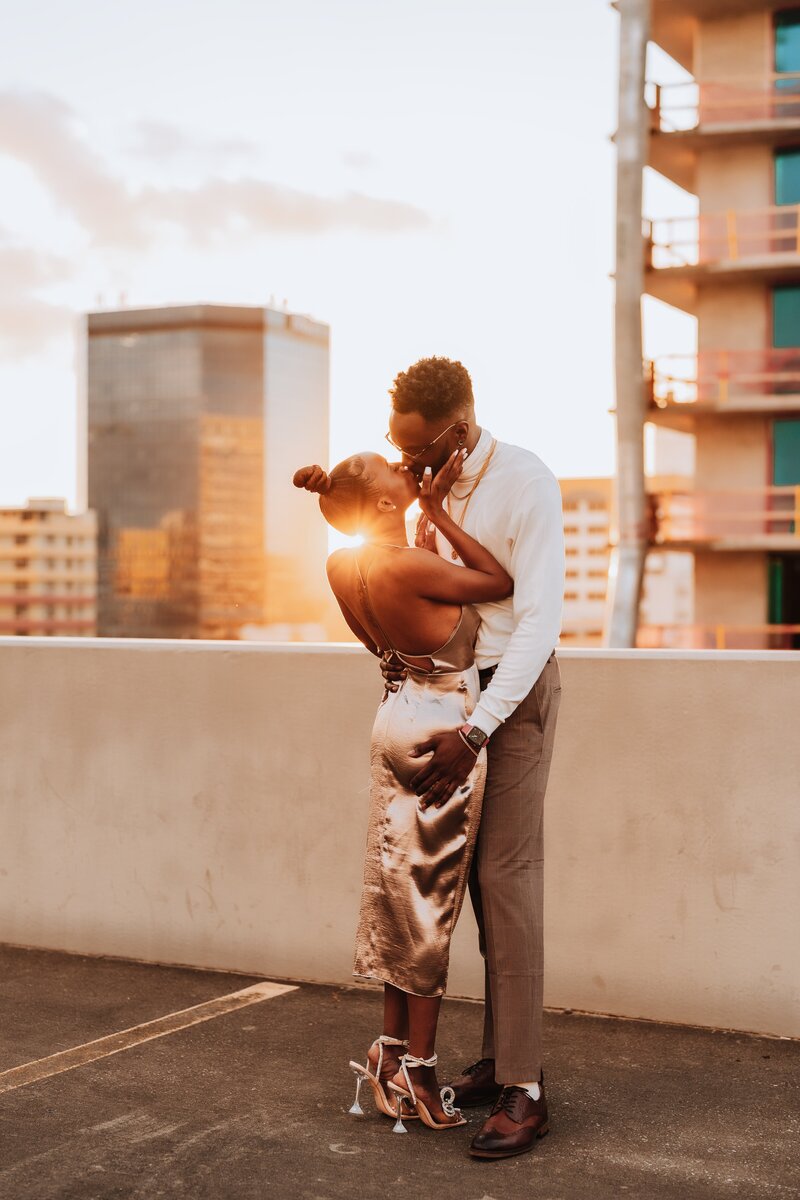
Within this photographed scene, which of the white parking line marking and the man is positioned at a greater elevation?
the man

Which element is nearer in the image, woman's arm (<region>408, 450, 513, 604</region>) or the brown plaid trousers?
woman's arm (<region>408, 450, 513, 604</region>)

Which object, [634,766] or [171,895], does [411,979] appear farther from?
[171,895]

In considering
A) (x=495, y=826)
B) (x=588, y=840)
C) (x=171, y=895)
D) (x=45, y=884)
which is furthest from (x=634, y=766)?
(x=45, y=884)

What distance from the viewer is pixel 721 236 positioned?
116 ft

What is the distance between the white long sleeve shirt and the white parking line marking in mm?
1717

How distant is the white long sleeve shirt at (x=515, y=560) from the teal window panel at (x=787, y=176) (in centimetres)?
A: 3502

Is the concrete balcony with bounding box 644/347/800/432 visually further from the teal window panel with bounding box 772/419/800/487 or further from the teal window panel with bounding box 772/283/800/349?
the teal window panel with bounding box 772/283/800/349

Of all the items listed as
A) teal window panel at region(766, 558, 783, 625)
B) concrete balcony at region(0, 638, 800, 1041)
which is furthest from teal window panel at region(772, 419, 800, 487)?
concrete balcony at region(0, 638, 800, 1041)

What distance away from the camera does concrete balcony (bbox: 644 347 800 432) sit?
112 ft

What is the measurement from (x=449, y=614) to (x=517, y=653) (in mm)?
199

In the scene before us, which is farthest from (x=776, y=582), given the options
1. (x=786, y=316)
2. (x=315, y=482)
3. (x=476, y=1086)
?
(x=315, y=482)

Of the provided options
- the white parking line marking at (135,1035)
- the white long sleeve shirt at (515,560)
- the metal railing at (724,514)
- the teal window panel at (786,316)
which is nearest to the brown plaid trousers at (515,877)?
the white long sleeve shirt at (515,560)

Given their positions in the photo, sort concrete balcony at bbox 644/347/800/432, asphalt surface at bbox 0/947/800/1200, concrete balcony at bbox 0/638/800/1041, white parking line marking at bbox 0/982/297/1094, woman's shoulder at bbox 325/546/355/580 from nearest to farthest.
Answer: asphalt surface at bbox 0/947/800/1200
woman's shoulder at bbox 325/546/355/580
white parking line marking at bbox 0/982/297/1094
concrete balcony at bbox 0/638/800/1041
concrete balcony at bbox 644/347/800/432

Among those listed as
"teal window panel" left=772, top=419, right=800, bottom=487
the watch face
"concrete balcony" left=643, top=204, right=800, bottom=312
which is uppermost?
"concrete balcony" left=643, top=204, right=800, bottom=312
